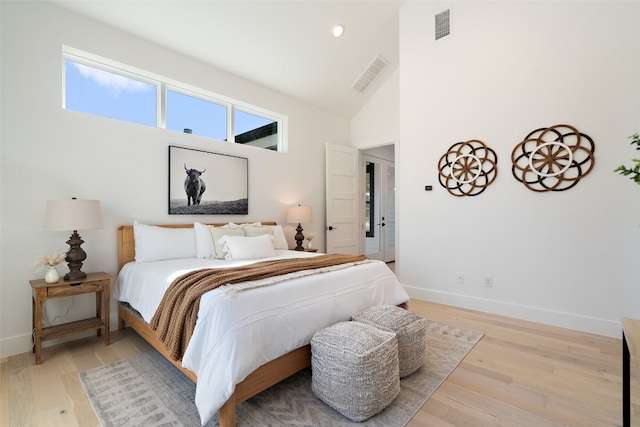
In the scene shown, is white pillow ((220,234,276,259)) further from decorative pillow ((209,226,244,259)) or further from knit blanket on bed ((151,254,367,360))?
knit blanket on bed ((151,254,367,360))

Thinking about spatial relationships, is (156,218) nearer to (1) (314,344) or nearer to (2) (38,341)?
(2) (38,341)

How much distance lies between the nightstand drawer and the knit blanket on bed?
0.87 m

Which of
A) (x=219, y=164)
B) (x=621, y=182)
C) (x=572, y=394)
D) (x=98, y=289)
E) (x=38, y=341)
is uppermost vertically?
(x=219, y=164)

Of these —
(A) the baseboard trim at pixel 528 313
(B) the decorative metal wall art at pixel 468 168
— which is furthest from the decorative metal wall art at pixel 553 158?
(A) the baseboard trim at pixel 528 313

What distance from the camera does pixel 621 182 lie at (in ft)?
8.78

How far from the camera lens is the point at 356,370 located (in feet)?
5.25

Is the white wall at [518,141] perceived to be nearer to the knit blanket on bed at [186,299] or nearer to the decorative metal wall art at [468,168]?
the decorative metal wall art at [468,168]

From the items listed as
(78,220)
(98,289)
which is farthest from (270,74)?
(98,289)

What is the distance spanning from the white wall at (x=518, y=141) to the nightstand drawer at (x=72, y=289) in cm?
339

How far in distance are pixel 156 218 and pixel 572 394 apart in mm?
3752

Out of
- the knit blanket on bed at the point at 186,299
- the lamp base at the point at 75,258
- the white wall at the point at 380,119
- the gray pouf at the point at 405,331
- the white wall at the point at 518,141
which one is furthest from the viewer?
the white wall at the point at 380,119

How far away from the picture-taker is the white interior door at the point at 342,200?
5180 mm

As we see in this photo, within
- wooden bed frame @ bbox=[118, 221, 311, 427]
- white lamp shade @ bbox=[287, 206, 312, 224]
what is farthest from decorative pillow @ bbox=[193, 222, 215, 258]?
white lamp shade @ bbox=[287, 206, 312, 224]

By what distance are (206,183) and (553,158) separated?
147 inches
